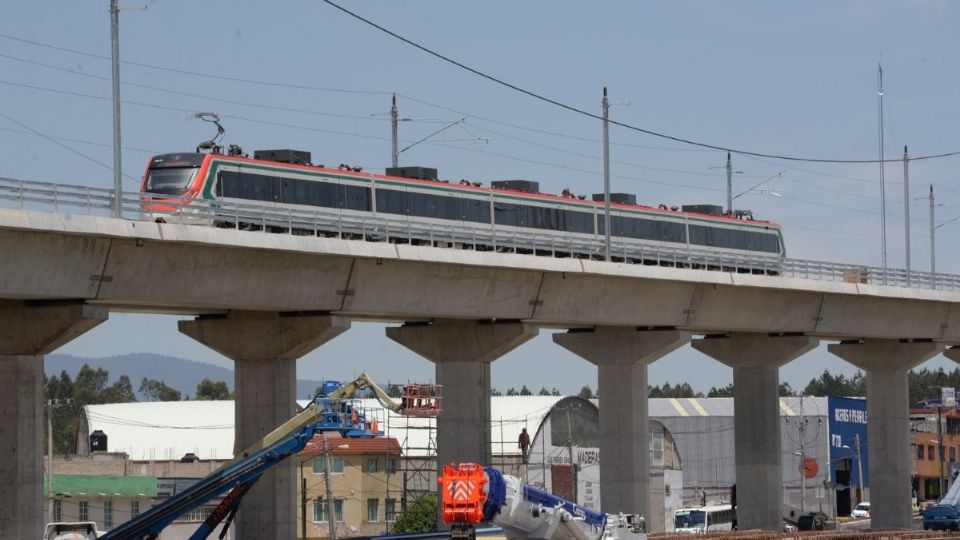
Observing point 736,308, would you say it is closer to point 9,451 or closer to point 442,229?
point 442,229

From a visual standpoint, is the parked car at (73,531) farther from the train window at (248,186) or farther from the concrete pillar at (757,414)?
the concrete pillar at (757,414)

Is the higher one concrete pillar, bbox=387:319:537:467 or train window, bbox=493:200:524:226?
train window, bbox=493:200:524:226

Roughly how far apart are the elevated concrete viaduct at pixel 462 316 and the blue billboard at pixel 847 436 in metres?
46.5

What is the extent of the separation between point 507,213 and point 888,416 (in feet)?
82.8

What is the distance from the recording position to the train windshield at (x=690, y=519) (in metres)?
92.7

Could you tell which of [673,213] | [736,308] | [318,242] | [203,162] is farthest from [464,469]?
[673,213]

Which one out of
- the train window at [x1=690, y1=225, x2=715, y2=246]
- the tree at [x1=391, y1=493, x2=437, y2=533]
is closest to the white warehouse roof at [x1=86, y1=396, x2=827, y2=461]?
the tree at [x1=391, y1=493, x2=437, y2=533]

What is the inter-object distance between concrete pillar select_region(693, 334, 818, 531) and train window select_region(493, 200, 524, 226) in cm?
1051

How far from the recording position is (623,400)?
64.1 meters

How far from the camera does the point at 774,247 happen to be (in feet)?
287

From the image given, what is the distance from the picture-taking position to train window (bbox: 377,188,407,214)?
62.5 m

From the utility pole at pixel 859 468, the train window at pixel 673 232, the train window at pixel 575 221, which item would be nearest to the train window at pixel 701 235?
the train window at pixel 673 232

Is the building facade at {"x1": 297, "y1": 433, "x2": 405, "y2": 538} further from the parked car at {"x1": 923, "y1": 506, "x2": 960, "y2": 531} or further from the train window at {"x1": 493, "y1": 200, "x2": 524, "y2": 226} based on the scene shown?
the parked car at {"x1": 923, "y1": 506, "x2": 960, "y2": 531}

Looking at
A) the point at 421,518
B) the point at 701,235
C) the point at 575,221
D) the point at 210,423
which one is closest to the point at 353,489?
the point at 421,518
